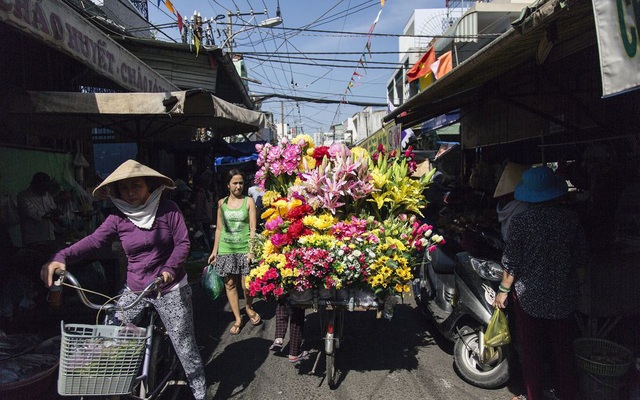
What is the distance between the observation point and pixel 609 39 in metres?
1.92

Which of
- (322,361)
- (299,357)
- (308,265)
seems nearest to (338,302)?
(308,265)

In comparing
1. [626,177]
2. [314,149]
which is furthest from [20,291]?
[626,177]

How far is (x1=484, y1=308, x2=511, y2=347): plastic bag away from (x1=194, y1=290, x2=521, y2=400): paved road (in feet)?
2.22

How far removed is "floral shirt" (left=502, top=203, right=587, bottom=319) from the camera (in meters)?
2.90

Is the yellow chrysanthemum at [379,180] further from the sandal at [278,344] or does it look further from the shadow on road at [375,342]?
the sandal at [278,344]

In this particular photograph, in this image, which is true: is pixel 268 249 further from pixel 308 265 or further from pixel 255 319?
pixel 255 319

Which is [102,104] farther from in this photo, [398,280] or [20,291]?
[398,280]

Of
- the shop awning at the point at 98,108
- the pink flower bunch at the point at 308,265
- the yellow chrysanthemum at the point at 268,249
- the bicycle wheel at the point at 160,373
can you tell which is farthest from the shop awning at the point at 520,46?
the bicycle wheel at the point at 160,373

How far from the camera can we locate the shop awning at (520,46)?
2475mm

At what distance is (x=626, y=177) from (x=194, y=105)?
17.1ft

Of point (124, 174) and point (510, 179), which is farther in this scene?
point (510, 179)

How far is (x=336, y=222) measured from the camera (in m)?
3.55

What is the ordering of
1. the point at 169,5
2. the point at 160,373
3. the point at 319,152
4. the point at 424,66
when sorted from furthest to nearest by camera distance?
1. the point at 424,66
2. the point at 169,5
3. the point at 319,152
4. the point at 160,373

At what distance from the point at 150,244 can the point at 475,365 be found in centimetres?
286
